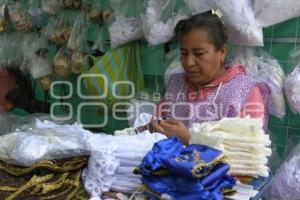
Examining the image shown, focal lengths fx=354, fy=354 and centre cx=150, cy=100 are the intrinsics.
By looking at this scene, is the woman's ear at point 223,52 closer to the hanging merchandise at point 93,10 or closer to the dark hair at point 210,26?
the dark hair at point 210,26

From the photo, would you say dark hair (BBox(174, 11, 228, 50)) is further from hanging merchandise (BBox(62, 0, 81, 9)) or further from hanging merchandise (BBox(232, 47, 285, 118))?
hanging merchandise (BBox(62, 0, 81, 9))

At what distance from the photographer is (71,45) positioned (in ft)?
6.43

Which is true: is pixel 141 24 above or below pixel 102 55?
above

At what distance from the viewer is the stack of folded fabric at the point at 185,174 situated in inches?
29.8

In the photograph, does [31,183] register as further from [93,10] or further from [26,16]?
[26,16]

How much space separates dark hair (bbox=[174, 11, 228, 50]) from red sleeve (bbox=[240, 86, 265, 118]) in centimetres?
23

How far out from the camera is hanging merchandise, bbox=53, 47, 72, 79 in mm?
2010

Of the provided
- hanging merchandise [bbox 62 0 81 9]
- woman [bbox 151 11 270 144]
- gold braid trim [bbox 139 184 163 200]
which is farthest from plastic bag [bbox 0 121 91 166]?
hanging merchandise [bbox 62 0 81 9]

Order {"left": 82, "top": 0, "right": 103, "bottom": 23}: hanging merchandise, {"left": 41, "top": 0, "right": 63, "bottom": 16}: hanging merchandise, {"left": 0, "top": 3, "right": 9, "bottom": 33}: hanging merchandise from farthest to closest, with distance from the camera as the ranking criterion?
{"left": 0, "top": 3, "right": 9, "bottom": 33}: hanging merchandise < {"left": 41, "top": 0, "right": 63, "bottom": 16}: hanging merchandise < {"left": 82, "top": 0, "right": 103, "bottom": 23}: hanging merchandise

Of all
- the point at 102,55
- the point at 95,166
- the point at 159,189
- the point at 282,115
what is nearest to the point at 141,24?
the point at 102,55

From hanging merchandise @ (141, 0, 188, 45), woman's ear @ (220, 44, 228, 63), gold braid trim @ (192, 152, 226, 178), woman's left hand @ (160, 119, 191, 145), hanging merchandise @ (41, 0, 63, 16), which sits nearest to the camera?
gold braid trim @ (192, 152, 226, 178)

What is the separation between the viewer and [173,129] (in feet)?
3.71

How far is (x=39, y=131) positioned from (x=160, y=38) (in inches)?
30.7

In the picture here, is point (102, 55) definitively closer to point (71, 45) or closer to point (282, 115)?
point (71, 45)
